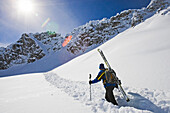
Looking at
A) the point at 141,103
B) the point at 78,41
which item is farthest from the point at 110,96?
the point at 78,41

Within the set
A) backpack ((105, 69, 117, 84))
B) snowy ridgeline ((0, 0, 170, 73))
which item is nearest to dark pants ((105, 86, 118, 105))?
backpack ((105, 69, 117, 84))

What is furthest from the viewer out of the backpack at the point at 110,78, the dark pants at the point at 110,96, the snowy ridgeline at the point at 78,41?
the snowy ridgeline at the point at 78,41

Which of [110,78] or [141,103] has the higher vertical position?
[110,78]

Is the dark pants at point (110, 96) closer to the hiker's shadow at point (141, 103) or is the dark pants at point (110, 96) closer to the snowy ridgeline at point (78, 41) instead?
the hiker's shadow at point (141, 103)

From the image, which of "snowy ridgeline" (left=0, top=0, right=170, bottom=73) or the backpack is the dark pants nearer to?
the backpack

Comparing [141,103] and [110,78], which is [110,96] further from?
[141,103]

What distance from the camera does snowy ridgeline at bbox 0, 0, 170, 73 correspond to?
6875cm

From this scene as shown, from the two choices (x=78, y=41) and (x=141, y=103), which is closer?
(x=141, y=103)

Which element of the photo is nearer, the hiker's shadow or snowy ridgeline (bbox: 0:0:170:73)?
the hiker's shadow

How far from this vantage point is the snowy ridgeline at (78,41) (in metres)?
68.8

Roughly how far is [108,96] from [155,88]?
2.62m

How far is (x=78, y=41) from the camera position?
7512 cm

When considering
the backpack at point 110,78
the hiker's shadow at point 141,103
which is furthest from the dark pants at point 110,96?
the hiker's shadow at point 141,103

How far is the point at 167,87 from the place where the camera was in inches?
169
